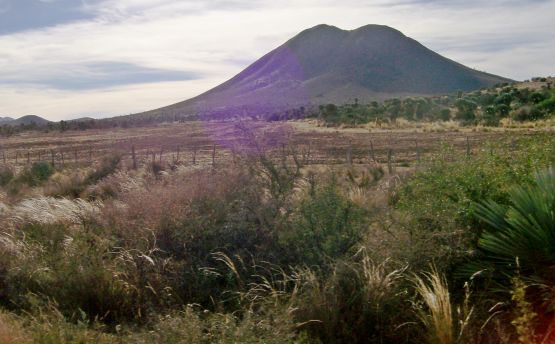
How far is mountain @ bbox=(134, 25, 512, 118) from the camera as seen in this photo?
15412 centimetres

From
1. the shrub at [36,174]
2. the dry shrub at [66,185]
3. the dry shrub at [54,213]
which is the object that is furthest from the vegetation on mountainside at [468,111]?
the dry shrub at [54,213]

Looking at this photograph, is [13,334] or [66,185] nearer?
[13,334]

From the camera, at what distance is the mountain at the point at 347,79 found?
154125 mm

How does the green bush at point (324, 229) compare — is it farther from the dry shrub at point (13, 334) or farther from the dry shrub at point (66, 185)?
the dry shrub at point (66, 185)

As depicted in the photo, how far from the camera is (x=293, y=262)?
941 cm

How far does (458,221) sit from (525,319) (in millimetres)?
3427

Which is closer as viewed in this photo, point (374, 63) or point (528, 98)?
point (528, 98)

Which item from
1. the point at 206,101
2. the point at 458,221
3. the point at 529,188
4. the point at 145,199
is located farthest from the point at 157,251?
the point at 206,101

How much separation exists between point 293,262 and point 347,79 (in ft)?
523

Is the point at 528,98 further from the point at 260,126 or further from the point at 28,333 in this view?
the point at 28,333

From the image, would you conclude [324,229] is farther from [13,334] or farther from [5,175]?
[5,175]

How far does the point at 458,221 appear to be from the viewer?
896cm

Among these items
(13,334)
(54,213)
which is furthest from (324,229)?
(54,213)

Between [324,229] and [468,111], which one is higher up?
[468,111]
